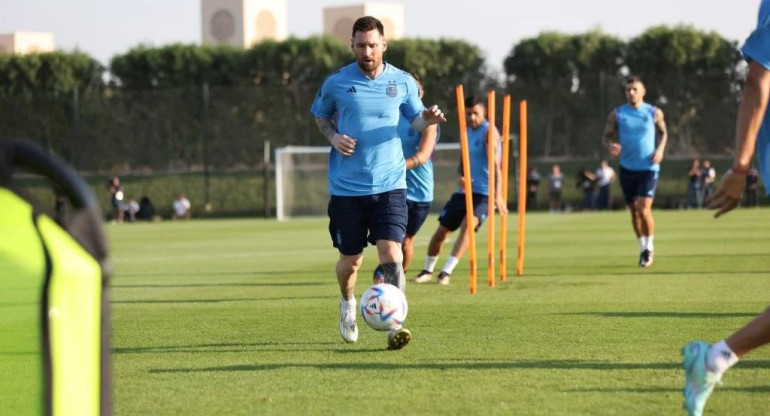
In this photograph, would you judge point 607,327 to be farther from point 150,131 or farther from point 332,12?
point 332,12

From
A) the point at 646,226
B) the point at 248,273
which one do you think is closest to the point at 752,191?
the point at 646,226

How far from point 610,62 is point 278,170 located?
20478 mm

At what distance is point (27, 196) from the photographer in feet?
8.94

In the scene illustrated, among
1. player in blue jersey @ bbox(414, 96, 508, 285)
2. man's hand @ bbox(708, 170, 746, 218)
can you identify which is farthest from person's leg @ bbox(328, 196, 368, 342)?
player in blue jersey @ bbox(414, 96, 508, 285)

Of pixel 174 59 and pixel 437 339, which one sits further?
pixel 174 59

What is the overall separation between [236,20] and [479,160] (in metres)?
107

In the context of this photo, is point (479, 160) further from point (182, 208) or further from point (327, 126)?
point (182, 208)

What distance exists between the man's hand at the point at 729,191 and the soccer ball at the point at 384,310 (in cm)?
284

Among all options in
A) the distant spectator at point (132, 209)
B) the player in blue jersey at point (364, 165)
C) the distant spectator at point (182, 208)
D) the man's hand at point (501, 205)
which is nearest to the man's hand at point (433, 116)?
the player in blue jersey at point (364, 165)

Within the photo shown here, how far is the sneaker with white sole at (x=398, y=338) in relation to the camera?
25.4ft

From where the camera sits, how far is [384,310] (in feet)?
25.3

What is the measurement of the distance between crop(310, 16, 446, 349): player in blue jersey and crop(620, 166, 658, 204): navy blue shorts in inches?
288

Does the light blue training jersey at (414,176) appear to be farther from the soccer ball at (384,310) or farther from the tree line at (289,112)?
the tree line at (289,112)

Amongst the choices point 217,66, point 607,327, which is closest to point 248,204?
point 217,66
